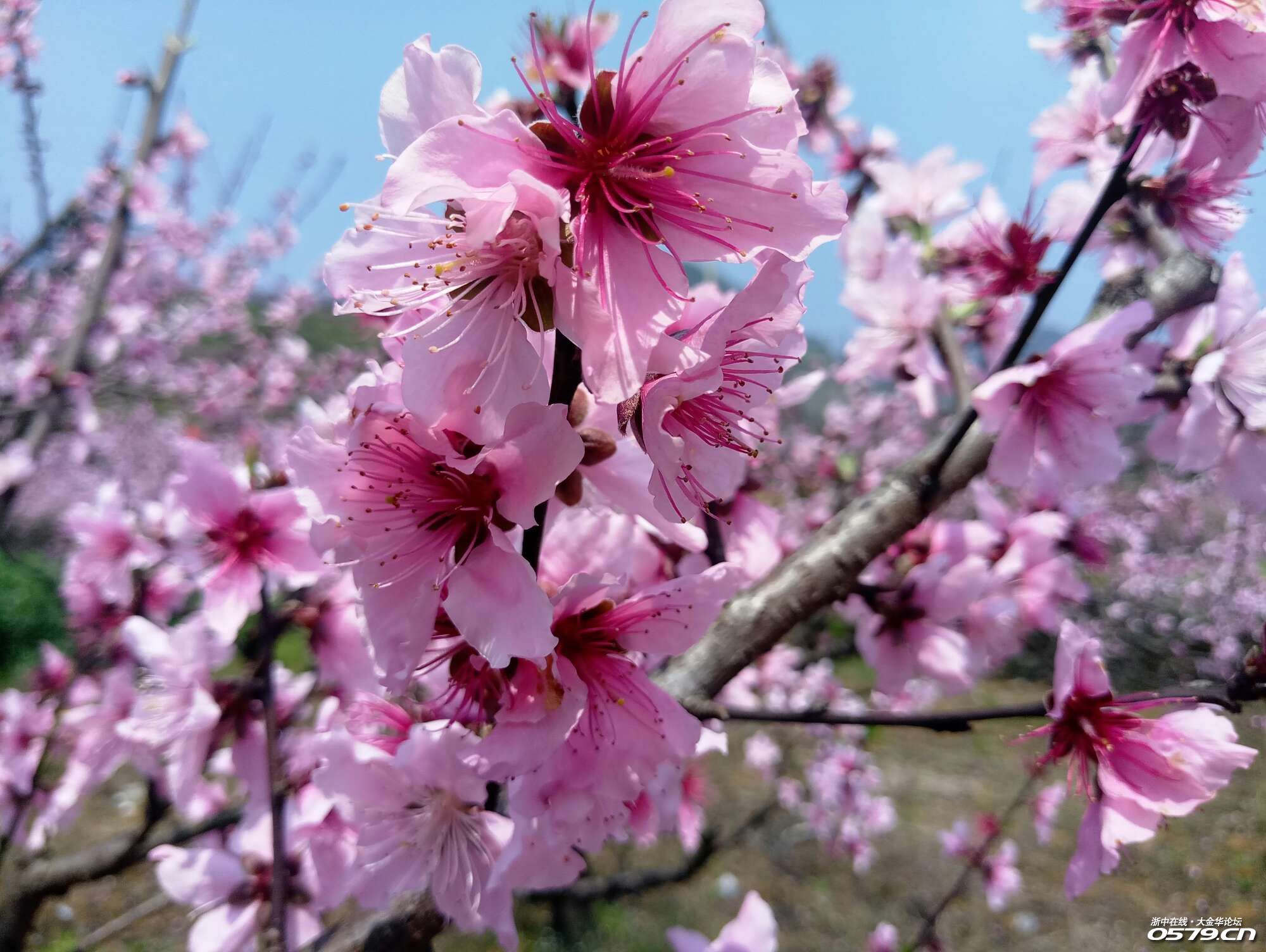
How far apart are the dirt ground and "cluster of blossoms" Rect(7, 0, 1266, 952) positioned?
3.09m

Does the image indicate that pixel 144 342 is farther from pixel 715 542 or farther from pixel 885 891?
pixel 885 891

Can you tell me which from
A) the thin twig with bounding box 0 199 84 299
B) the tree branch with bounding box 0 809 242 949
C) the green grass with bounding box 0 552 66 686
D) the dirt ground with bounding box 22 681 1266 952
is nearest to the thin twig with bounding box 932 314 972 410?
the tree branch with bounding box 0 809 242 949

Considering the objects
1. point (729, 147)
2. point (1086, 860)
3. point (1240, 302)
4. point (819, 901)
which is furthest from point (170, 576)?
point (819, 901)

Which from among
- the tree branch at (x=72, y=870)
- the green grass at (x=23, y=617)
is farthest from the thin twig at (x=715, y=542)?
the green grass at (x=23, y=617)

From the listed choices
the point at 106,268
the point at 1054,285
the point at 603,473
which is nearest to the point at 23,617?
the point at 106,268

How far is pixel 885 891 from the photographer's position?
5.50 metres

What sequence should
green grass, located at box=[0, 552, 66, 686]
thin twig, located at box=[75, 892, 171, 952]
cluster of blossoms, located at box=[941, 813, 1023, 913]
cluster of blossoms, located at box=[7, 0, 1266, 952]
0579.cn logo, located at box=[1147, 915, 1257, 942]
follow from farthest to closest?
1. green grass, located at box=[0, 552, 66, 686]
2. cluster of blossoms, located at box=[941, 813, 1023, 913]
3. thin twig, located at box=[75, 892, 171, 952]
4. 0579.cn logo, located at box=[1147, 915, 1257, 942]
5. cluster of blossoms, located at box=[7, 0, 1266, 952]

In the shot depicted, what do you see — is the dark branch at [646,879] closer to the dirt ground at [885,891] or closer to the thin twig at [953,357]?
the dirt ground at [885,891]

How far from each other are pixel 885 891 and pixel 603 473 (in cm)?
621

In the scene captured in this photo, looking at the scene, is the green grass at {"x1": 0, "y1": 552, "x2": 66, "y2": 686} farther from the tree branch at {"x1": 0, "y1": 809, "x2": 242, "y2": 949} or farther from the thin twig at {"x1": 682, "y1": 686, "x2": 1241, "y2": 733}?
the thin twig at {"x1": 682, "y1": 686, "x2": 1241, "y2": 733}

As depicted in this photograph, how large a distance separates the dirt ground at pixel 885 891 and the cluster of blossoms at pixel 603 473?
3.09 meters

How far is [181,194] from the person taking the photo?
7.25 metres

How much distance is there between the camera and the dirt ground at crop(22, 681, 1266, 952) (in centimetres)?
432

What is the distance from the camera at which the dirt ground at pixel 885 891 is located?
432 centimetres
